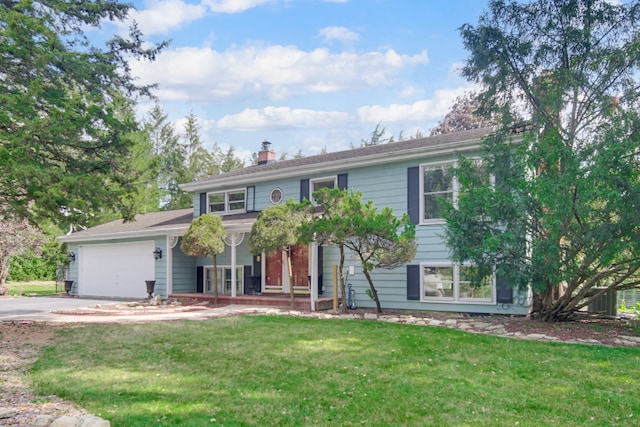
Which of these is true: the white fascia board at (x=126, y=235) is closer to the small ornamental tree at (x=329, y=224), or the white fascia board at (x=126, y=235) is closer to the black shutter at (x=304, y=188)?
the black shutter at (x=304, y=188)

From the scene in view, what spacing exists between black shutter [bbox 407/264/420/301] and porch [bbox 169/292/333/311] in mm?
2167

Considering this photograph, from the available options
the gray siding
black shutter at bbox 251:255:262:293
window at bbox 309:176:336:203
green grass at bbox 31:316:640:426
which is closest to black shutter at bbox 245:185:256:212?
black shutter at bbox 251:255:262:293

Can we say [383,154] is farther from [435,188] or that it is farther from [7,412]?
[7,412]

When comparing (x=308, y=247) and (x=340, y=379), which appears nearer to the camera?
(x=340, y=379)

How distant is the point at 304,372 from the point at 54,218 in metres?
6.12

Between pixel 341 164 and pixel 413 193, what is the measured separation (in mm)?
2278

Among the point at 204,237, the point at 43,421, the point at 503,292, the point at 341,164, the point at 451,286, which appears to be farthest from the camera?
the point at 204,237

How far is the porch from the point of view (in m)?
12.7

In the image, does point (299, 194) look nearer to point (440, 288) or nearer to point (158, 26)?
point (440, 288)

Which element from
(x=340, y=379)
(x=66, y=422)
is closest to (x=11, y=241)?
(x=66, y=422)

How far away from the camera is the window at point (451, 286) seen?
11.4 meters

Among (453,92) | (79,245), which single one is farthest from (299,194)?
(453,92)

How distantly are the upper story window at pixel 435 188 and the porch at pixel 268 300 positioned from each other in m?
3.47

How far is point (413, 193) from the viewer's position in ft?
40.4
